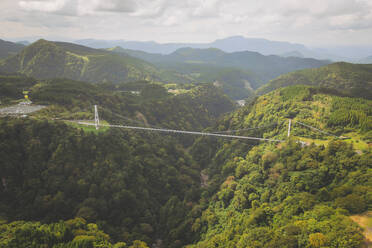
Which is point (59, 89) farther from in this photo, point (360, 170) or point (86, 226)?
point (360, 170)

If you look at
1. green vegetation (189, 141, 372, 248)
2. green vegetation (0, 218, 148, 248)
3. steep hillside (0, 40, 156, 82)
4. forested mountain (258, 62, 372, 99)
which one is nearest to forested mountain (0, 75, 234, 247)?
green vegetation (0, 218, 148, 248)

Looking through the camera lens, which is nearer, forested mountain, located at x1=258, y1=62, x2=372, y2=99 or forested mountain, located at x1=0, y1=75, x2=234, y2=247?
forested mountain, located at x1=0, y1=75, x2=234, y2=247

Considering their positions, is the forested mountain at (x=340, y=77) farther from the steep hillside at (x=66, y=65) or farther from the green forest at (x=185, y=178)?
the steep hillside at (x=66, y=65)

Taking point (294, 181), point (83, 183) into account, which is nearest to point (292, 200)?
point (294, 181)

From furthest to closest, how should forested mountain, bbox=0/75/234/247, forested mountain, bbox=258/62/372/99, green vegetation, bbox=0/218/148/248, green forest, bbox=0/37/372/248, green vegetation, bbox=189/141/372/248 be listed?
forested mountain, bbox=258/62/372/99, forested mountain, bbox=0/75/234/247, green forest, bbox=0/37/372/248, green vegetation, bbox=0/218/148/248, green vegetation, bbox=189/141/372/248

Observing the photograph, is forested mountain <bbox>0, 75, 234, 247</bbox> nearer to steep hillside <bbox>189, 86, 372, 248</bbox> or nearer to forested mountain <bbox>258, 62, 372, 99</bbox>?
steep hillside <bbox>189, 86, 372, 248</bbox>

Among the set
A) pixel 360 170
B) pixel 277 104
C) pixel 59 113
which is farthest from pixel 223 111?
pixel 360 170
